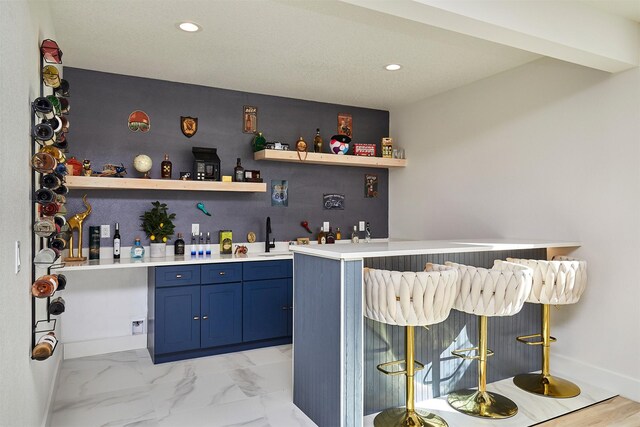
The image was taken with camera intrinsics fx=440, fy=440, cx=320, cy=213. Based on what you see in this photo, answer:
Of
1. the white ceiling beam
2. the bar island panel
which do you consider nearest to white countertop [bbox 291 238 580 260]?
the bar island panel

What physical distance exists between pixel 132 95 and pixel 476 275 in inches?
135

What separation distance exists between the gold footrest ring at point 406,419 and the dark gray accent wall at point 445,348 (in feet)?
0.28

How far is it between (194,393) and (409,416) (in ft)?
5.00

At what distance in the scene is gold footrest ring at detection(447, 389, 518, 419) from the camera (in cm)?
280

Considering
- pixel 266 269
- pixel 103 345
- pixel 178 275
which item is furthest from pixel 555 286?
pixel 103 345

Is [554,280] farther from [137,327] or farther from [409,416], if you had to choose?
[137,327]

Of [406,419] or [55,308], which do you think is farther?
[406,419]

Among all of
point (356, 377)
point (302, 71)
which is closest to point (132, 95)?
point (302, 71)

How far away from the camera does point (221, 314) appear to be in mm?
3965

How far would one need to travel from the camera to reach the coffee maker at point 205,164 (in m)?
4.22

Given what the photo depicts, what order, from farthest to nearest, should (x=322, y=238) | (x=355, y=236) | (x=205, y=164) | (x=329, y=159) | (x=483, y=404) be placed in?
(x=355, y=236)
(x=322, y=238)
(x=329, y=159)
(x=205, y=164)
(x=483, y=404)

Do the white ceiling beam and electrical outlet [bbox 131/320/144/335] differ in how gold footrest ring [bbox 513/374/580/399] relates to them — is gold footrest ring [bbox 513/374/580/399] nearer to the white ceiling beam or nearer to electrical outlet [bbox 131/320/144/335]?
the white ceiling beam

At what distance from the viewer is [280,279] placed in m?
4.24

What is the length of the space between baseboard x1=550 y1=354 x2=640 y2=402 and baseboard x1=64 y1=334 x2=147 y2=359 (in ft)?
12.0
